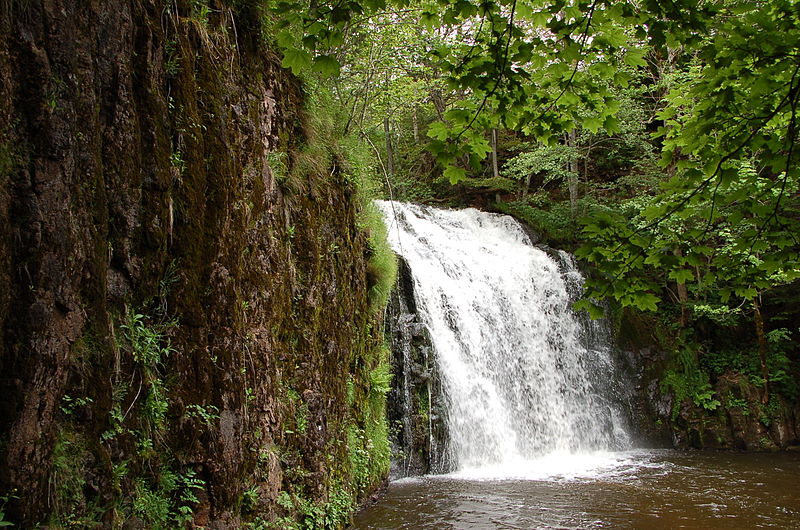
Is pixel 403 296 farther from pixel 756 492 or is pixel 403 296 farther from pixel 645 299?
pixel 645 299

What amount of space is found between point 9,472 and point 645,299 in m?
3.26

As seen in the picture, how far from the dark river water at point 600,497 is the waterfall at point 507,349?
78 cm

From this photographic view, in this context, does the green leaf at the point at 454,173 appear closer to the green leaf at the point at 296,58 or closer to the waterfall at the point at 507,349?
the green leaf at the point at 296,58

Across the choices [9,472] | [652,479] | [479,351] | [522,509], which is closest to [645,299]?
[9,472]

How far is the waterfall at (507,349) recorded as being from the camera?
1005cm

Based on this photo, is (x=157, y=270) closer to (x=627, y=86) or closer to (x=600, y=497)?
(x=627, y=86)

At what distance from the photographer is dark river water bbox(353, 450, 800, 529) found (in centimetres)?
644

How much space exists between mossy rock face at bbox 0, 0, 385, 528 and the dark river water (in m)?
1.59

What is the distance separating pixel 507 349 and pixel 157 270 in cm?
900

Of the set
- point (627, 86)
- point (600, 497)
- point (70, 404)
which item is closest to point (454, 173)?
point (627, 86)

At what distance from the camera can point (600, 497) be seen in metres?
7.48

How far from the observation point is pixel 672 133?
3508 mm

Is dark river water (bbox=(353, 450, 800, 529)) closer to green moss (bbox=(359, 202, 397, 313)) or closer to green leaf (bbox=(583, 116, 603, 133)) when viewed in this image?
green moss (bbox=(359, 202, 397, 313))

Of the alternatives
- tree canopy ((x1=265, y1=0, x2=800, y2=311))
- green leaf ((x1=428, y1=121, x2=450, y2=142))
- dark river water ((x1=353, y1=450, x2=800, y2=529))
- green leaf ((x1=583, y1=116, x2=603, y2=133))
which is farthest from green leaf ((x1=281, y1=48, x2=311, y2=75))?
dark river water ((x1=353, y1=450, x2=800, y2=529))
